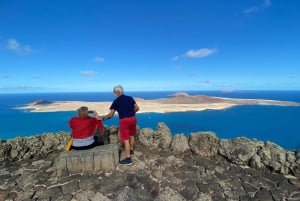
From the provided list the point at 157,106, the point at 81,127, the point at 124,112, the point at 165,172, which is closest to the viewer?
the point at 165,172

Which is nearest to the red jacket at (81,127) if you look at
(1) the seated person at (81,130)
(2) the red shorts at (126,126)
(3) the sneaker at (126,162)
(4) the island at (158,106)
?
(1) the seated person at (81,130)

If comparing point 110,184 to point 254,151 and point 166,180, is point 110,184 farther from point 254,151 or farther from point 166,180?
point 254,151

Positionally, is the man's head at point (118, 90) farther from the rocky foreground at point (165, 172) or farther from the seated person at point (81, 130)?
the rocky foreground at point (165, 172)

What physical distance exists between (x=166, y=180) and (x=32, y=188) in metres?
3.02

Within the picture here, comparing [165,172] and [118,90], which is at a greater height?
[118,90]

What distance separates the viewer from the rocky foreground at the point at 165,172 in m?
4.78

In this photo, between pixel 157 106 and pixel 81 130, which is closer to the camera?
pixel 81 130

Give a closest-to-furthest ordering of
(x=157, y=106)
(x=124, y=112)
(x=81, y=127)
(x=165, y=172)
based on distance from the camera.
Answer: (x=165, y=172) < (x=81, y=127) < (x=124, y=112) < (x=157, y=106)

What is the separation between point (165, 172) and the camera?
563 cm

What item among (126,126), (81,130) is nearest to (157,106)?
(126,126)

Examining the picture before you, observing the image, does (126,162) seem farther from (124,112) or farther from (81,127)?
(81,127)

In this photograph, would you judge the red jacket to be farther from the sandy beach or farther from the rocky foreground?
the sandy beach

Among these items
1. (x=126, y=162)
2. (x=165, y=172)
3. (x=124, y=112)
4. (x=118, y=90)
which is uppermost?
(x=118, y=90)

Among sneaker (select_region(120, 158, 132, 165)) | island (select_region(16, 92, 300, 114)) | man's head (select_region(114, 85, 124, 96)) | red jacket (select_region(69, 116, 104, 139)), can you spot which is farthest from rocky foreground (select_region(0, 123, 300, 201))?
island (select_region(16, 92, 300, 114))
